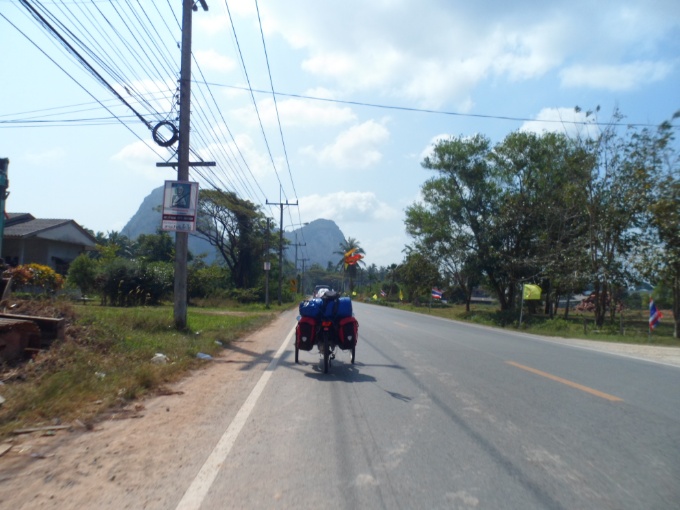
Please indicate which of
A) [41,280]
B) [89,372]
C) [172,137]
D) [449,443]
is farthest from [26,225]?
[449,443]

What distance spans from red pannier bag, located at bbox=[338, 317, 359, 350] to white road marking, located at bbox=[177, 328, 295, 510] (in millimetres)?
2522

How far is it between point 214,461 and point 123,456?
0.93 metres

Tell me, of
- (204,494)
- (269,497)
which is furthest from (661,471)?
(204,494)

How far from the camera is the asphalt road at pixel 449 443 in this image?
475cm

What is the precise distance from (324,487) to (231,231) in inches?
2127

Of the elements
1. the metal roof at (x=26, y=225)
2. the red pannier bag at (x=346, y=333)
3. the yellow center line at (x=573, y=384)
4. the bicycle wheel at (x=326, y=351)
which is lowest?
the yellow center line at (x=573, y=384)

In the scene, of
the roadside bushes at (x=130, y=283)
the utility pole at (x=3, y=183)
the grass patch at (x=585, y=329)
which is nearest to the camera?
the utility pole at (x=3, y=183)

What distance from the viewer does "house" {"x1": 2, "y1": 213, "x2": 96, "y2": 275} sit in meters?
32.5

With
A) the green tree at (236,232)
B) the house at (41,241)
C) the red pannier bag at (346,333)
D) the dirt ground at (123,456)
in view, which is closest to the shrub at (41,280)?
the house at (41,241)

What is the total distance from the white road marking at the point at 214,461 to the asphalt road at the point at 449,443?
0.02 meters

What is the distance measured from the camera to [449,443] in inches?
244

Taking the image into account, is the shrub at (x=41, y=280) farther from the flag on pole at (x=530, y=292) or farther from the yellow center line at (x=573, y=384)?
the flag on pole at (x=530, y=292)

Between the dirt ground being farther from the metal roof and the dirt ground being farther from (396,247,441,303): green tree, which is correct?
(396,247,441,303): green tree

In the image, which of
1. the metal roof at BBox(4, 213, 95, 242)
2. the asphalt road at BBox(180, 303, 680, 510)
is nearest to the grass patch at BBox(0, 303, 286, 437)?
the asphalt road at BBox(180, 303, 680, 510)
